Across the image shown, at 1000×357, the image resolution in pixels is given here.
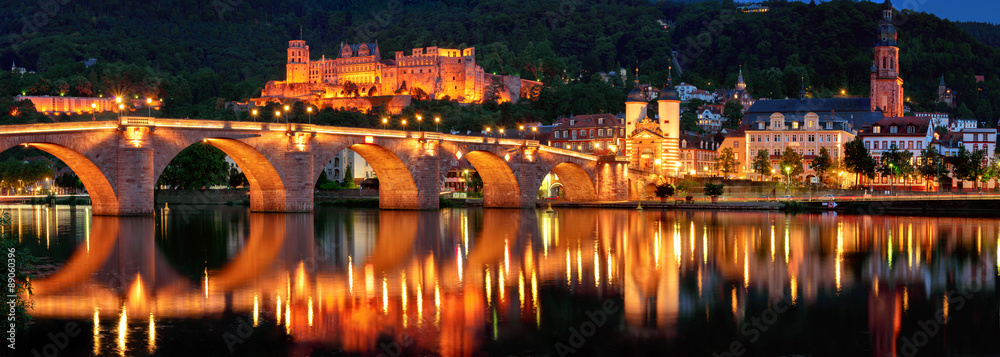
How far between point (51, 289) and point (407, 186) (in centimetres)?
3952

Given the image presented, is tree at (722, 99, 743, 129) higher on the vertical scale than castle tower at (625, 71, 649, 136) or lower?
higher

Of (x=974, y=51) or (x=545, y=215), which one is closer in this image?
A: (x=545, y=215)

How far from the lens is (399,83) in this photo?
156 metres

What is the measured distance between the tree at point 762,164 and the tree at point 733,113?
48.4m

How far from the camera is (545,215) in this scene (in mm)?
58375

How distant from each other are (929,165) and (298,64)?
112 meters

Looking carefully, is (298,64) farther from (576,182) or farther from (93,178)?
(93,178)

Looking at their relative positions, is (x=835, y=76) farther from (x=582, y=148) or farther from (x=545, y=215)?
(x=545, y=215)

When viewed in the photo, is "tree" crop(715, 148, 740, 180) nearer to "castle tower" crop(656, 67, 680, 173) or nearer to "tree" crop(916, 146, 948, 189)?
"castle tower" crop(656, 67, 680, 173)

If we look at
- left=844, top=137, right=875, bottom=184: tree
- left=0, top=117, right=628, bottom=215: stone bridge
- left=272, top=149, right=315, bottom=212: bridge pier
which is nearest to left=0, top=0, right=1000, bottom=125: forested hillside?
left=844, top=137, right=875, bottom=184: tree

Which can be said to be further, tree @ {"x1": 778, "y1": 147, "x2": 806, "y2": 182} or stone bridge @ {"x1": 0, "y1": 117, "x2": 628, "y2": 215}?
tree @ {"x1": 778, "y1": 147, "x2": 806, "y2": 182}

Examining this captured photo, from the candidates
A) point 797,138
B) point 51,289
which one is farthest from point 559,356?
point 797,138

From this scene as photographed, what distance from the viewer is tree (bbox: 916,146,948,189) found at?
263 ft

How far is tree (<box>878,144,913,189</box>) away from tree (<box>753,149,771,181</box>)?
31.1 feet
